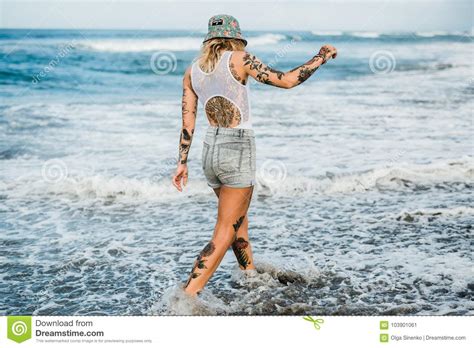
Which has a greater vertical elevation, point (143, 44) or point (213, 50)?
point (143, 44)

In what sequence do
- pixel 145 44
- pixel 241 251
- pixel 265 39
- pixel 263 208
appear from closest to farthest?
pixel 241 251
pixel 263 208
pixel 145 44
pixel 265 39

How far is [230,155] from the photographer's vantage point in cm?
377

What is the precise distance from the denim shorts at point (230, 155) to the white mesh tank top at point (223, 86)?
8 centimetres

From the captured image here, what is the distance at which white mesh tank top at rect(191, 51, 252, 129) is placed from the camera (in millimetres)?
3641

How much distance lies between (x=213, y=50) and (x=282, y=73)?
46cm

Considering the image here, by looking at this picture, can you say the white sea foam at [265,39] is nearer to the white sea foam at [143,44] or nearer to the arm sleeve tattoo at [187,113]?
the white sea foam at [143,44]

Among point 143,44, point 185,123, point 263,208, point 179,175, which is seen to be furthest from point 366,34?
point 179,175

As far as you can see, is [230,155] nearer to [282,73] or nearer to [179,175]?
[179,175]

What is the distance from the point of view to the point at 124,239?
560cm

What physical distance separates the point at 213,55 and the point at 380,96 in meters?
12.3

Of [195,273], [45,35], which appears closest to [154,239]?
[195,273]

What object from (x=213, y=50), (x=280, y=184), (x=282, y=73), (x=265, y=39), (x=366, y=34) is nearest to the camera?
(x=282, y=73)
